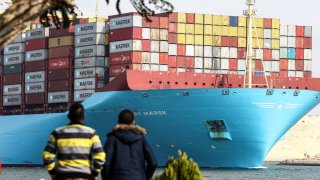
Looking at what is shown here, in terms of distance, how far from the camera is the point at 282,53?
61438 mm

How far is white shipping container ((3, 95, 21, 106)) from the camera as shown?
63.4m

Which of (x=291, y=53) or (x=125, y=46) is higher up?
(x=125, y=46)

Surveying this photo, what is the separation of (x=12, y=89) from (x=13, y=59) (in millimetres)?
2384

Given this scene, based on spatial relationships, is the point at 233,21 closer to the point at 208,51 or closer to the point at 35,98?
the point at 208,51

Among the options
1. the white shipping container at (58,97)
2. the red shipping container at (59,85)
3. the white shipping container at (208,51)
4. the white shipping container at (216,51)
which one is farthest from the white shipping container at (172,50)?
the white shipping container at (58,97)

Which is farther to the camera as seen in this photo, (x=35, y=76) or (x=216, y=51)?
(x=35, y=76)

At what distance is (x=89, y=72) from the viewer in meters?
58.2

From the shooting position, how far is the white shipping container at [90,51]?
58250 millimetres

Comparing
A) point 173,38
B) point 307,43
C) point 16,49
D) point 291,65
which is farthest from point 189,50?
point 16,49

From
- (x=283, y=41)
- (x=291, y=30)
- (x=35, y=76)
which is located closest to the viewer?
(x=283, y=41)

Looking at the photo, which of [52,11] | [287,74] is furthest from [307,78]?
[52,11]

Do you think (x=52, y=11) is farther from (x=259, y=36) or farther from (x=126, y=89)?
(x=259, y=36)

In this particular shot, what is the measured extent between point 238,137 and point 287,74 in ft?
42.7

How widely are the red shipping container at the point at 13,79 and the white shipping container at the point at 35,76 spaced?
0.70 m
